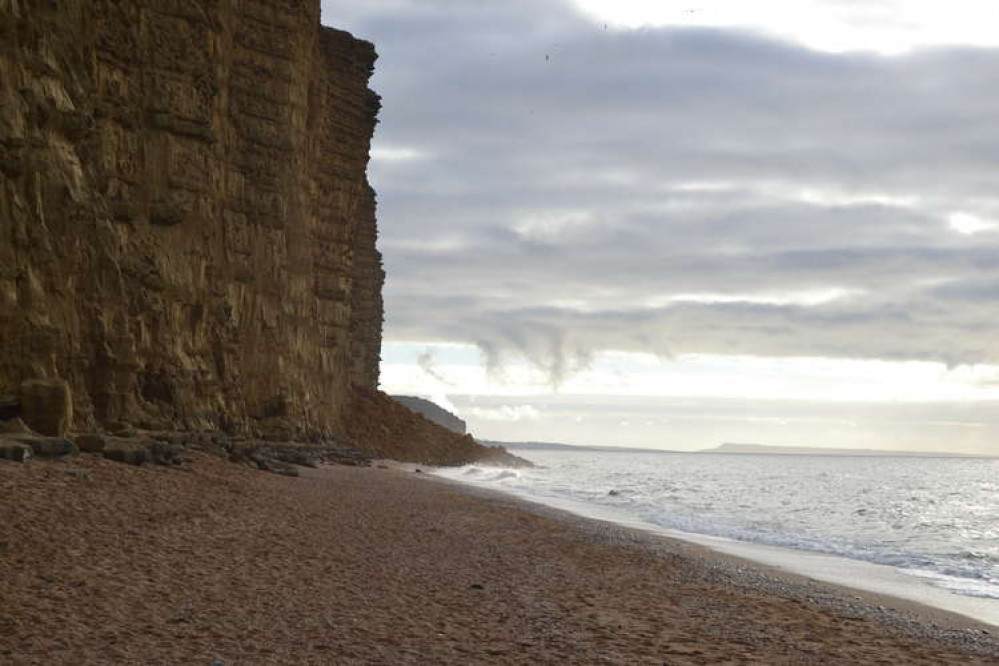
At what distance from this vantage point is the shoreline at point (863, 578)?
46.4 ft

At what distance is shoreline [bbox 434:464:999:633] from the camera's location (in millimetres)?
14156

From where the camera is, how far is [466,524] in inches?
758

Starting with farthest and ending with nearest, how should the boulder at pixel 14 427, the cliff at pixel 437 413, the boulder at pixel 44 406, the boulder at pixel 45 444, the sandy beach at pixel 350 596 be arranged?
the cliff at pixel 437 413 → the boulder at pixel 44 406 → the boulder at pixel 14 427 → the boulder at pixel 45 444 → the sandy beach at pixel 350 596

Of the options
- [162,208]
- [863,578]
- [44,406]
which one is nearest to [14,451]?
[44,406]

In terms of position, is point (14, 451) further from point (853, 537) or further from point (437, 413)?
point (437, 413)

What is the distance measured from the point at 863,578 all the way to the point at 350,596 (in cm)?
1250

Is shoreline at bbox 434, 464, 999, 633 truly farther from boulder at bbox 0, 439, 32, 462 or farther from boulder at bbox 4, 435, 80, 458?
boulder at bbox 0, 439, 32, 462

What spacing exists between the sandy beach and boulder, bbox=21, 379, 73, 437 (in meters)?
1.55

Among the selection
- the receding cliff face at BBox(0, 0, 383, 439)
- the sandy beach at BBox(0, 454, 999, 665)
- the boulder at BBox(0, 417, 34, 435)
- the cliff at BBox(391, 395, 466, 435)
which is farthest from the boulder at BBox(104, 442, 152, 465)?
the cliff at BBox(391, 395, 466, 435)

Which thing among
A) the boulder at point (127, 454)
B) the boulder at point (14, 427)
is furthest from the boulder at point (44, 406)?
the boulder at point (127, 454)

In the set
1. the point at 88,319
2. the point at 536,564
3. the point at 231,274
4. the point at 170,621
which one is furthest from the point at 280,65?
the point at 170,621

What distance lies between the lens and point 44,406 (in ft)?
56.5

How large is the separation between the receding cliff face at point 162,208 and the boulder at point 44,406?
0.25 metres

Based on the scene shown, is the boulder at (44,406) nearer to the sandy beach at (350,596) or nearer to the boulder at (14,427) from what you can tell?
the boulder at (14,427)
